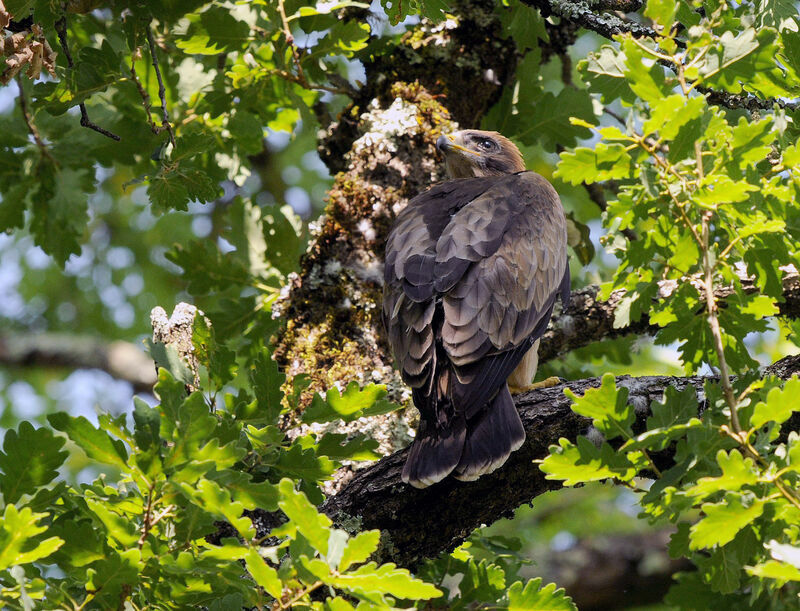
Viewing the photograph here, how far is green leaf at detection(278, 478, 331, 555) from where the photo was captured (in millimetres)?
2092

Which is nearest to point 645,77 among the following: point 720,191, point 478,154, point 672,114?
point 672,114

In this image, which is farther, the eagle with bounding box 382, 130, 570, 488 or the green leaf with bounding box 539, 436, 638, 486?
the eagle with bounding box 382, 130, 570, 488

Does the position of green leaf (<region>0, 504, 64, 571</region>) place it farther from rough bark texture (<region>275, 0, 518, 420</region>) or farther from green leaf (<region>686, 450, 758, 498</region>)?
rough bark texture (<region>275, 0, 518, 420</region>)

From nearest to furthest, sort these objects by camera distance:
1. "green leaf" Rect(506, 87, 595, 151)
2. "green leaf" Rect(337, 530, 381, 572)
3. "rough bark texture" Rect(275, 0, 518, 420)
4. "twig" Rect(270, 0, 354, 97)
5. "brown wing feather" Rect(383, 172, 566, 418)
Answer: "green leaf" Rect(337, 530, 381, 572)
"brown wing feather" Rect(383, 172, 566, 418)
"twig" Rect(270, 0, 354, 97)
"rough bark texture" Rect(275, 0, 518, 420)
"green leaf" Rect(506, 87, 595, 151)

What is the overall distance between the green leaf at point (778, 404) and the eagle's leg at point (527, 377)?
1.79 meters

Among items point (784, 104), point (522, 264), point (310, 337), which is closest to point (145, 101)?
point (310, 337)

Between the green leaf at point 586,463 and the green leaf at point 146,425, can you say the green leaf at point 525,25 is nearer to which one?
the green leaf at point 586,463

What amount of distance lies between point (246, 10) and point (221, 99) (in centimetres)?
61

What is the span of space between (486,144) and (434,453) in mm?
2278

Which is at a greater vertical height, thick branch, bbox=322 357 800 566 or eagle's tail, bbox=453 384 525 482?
eagle's tail, bbox=453 384 525 482

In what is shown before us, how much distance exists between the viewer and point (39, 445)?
7.70 ft

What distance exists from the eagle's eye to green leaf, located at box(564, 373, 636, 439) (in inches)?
104

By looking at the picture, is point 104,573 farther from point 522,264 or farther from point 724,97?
point 724,97

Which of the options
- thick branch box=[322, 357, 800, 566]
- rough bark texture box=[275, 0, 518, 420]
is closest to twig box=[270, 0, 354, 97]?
rough bark texture box=[275, 0, 518, 420]
